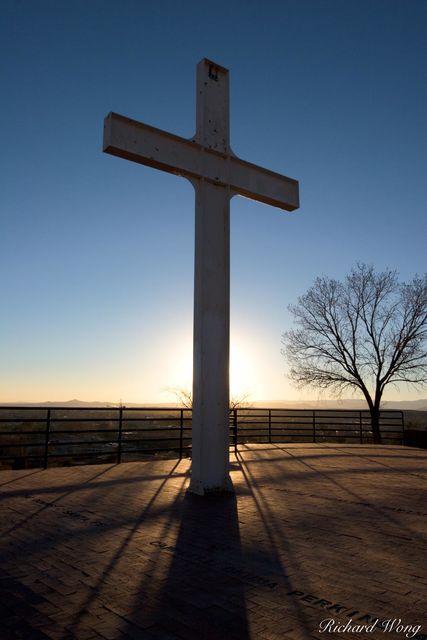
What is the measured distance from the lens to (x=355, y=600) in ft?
9.90

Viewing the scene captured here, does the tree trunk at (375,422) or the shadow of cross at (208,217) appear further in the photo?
the tree trunk at (375,422)

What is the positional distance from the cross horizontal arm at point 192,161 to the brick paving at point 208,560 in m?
4.87

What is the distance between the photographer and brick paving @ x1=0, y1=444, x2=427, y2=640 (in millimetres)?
2707

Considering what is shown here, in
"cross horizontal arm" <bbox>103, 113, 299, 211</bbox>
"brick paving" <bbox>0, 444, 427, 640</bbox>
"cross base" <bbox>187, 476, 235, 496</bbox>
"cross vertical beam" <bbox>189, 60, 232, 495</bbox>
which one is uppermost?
"cross horizontal arm" <bbox>103, 113, 299, 211</bbox>

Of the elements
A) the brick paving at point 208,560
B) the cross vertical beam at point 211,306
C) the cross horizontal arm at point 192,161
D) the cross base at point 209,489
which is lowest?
the brick paving at point 208,560

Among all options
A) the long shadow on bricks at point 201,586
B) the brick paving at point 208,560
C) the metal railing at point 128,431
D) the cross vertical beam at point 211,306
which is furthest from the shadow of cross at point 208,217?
the long shadow on bricks at point 201,586

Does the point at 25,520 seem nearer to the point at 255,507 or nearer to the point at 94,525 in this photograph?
the point at 94,525

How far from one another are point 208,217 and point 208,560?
4984mm

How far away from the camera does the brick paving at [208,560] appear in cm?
271

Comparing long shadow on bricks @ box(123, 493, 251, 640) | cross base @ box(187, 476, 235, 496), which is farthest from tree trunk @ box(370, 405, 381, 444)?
long shadow on bricks @ box(123, 493, 251, 640)

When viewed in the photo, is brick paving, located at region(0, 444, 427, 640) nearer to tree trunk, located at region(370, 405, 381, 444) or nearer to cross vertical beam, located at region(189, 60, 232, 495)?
cross vertical beam, located at region(189, 60, 232, 495)

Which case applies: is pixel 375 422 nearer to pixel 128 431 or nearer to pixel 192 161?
pixel 128 431

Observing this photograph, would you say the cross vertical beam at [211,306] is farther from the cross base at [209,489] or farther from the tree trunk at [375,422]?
the tree trunk at [375,422]

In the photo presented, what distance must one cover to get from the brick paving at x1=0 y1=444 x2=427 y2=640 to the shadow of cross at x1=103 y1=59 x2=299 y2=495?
802 millimetres
